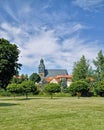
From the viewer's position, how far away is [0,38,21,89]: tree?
62.4 metres

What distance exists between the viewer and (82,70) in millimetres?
95125

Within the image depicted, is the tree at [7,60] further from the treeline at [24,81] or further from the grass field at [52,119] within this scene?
the grass field at [52,119]

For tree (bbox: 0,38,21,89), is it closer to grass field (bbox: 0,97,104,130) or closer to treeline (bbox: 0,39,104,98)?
treeline (bbox: 0,39,104,98)

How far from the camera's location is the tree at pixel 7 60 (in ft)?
205

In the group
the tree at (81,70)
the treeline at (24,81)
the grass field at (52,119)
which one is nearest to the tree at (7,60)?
the treeline at (24,81)

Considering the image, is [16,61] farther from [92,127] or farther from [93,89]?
[92,127]

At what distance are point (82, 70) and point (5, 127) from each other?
3171 inches

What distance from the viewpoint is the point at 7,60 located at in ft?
206

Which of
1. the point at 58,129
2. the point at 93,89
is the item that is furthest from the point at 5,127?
the point at 93,89

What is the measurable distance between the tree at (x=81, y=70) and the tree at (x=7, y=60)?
105 feet

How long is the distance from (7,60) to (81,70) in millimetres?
36737

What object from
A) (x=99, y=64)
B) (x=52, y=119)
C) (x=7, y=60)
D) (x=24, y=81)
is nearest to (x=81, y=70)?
(x=99, y=64)

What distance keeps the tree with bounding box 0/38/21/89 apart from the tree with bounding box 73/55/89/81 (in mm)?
32148

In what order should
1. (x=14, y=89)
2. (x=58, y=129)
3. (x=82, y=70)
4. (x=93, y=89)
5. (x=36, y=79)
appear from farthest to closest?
(x=36, y=79) < (x=82, y=70) < (x=93, y=89) < (x=14, y=89) < (x=58, y=129)
